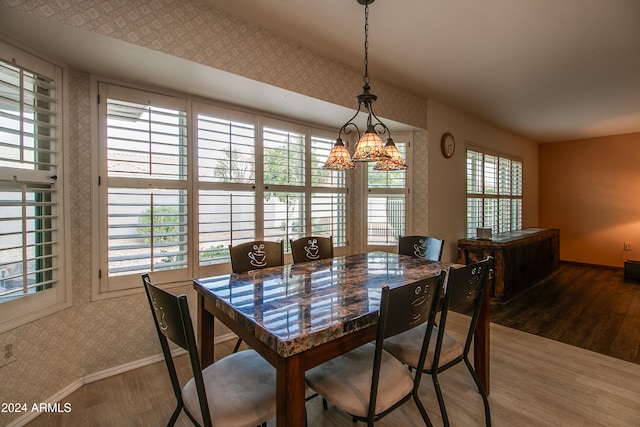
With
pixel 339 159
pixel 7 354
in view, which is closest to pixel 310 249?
pixel 339 159

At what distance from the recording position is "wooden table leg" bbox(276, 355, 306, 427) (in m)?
1.04

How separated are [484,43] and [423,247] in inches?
69.2

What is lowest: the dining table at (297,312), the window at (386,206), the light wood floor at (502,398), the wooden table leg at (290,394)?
the light wood floor at (502,398)

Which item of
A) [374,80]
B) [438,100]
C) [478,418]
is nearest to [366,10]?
[374,80]

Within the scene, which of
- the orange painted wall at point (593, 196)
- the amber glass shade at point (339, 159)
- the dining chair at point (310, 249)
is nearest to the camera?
the amber glass shade at point (339, 159)

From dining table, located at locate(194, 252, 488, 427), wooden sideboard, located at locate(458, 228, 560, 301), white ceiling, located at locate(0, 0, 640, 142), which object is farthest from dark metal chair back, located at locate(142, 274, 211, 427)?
wooden sideboard, located at locate(458, 228, 560, 301)

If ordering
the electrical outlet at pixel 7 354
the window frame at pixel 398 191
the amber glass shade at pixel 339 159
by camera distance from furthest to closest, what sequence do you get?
the window frame at pixel 398 191 → the amber glass shade at pixel 339 159 → the electrical outlet at pixel 7 354

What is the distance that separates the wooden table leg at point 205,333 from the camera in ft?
5.61

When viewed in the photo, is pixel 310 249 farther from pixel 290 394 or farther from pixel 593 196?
pixel 593 196

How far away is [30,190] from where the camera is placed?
178 cm

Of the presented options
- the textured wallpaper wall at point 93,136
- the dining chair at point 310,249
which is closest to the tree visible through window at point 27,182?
the textured wallpaper wall at point 93,136

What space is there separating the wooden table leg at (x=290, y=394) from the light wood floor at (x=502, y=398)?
85 cm

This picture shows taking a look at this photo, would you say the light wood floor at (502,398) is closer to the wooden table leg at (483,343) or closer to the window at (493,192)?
the wooden table leg at (483,343)

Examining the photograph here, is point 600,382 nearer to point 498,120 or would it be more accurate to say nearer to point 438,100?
point 438,100
